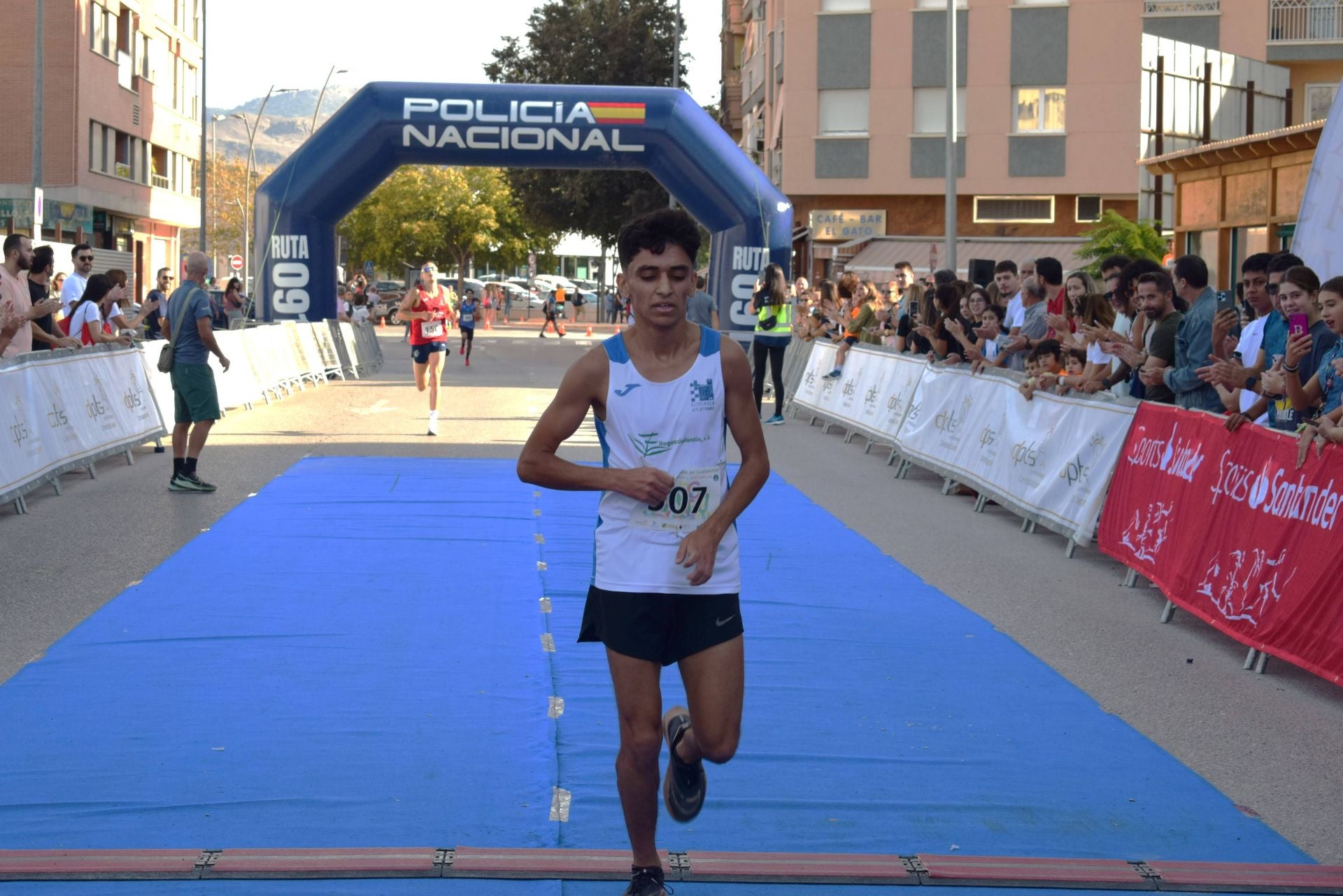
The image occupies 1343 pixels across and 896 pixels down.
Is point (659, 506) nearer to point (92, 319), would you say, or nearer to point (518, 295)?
point (92, 319)

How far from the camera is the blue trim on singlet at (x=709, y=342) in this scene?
446 cm

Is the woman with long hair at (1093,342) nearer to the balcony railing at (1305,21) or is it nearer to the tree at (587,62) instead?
the balcony railing at (1305,21)

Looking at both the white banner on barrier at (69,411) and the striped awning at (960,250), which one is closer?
the white banner on barrier at (69,411)

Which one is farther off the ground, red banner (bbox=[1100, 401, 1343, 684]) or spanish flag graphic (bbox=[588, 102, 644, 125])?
spanish flag graphic (bbox=[588, 102, 644, 125])

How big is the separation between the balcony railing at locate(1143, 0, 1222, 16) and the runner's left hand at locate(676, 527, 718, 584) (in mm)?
43275

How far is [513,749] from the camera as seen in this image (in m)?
6.05

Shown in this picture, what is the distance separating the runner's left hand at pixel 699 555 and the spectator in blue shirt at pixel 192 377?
9.83 m


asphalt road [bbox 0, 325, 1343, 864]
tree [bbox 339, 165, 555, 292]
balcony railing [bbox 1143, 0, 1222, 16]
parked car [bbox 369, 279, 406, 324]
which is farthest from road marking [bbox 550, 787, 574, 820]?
tree [bbox 339, 165, 555, 292]

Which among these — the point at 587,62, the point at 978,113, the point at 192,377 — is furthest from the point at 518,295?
the point at 192,377

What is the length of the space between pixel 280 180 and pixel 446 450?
12.2m

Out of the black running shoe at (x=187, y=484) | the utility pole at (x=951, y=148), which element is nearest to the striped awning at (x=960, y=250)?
the utility pole at (x=951, y=148)

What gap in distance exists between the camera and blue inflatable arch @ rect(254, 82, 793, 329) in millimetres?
27297

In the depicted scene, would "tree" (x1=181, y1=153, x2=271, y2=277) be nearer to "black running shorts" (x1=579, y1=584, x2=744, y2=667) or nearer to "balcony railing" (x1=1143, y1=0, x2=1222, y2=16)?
"balcony railing" (x1=1143, y1=0, x2=1222, y2=16)

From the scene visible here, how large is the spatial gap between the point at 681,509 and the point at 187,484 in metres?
9.87
